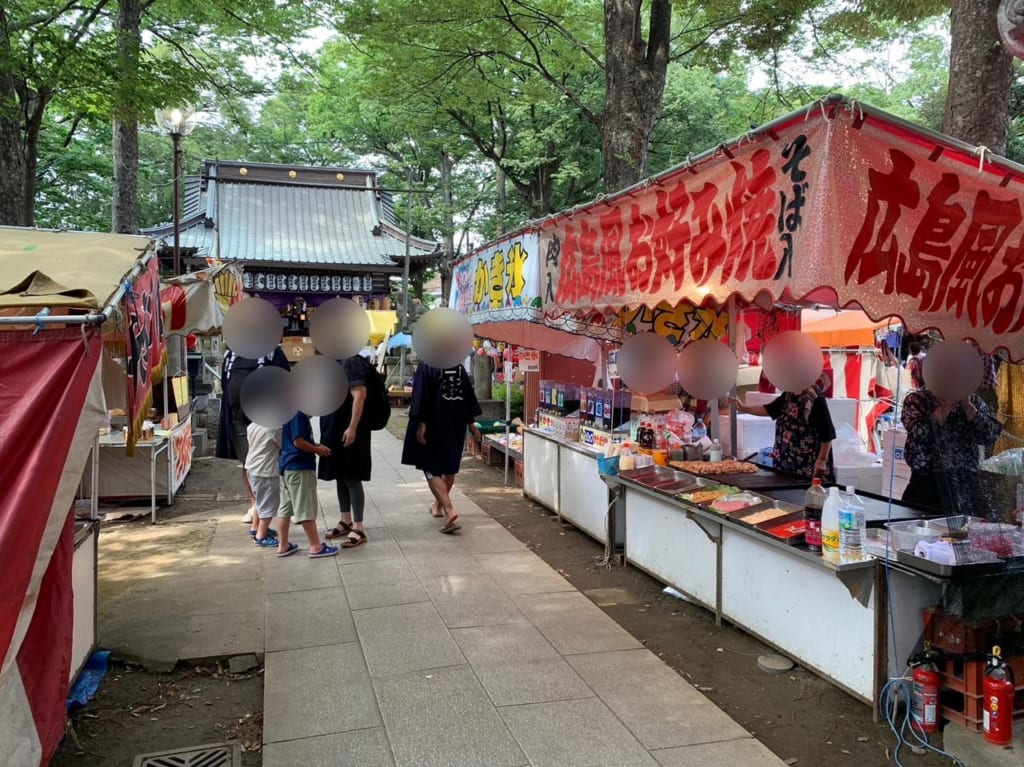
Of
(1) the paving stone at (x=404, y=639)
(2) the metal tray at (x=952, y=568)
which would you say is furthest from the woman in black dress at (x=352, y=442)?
(2) the metal tray at (x=952, y=568)

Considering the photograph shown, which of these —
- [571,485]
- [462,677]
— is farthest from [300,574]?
[571,485]

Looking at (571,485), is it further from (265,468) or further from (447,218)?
(447,218)

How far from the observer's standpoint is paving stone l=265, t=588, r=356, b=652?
462 centimetres

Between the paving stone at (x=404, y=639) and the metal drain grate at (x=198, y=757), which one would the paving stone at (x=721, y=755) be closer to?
the paving stone at (x=404, y=639)

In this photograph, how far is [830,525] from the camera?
376 cm

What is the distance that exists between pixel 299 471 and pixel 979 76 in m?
6.56

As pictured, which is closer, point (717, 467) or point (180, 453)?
point (717, 467)

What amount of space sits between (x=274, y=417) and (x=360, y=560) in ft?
7.69

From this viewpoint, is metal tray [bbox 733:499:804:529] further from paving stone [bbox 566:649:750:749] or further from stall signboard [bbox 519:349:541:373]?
stall signboard [bbox 519:349:541:373]

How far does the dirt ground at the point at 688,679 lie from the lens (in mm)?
3445

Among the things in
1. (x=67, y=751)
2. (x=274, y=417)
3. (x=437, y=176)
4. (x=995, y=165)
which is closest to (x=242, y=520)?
(x=274, y=417)

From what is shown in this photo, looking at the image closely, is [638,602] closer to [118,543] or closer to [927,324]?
[927,324]

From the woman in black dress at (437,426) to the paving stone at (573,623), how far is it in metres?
2.08

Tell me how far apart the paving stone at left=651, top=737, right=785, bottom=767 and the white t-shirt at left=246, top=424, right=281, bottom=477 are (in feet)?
14.0
